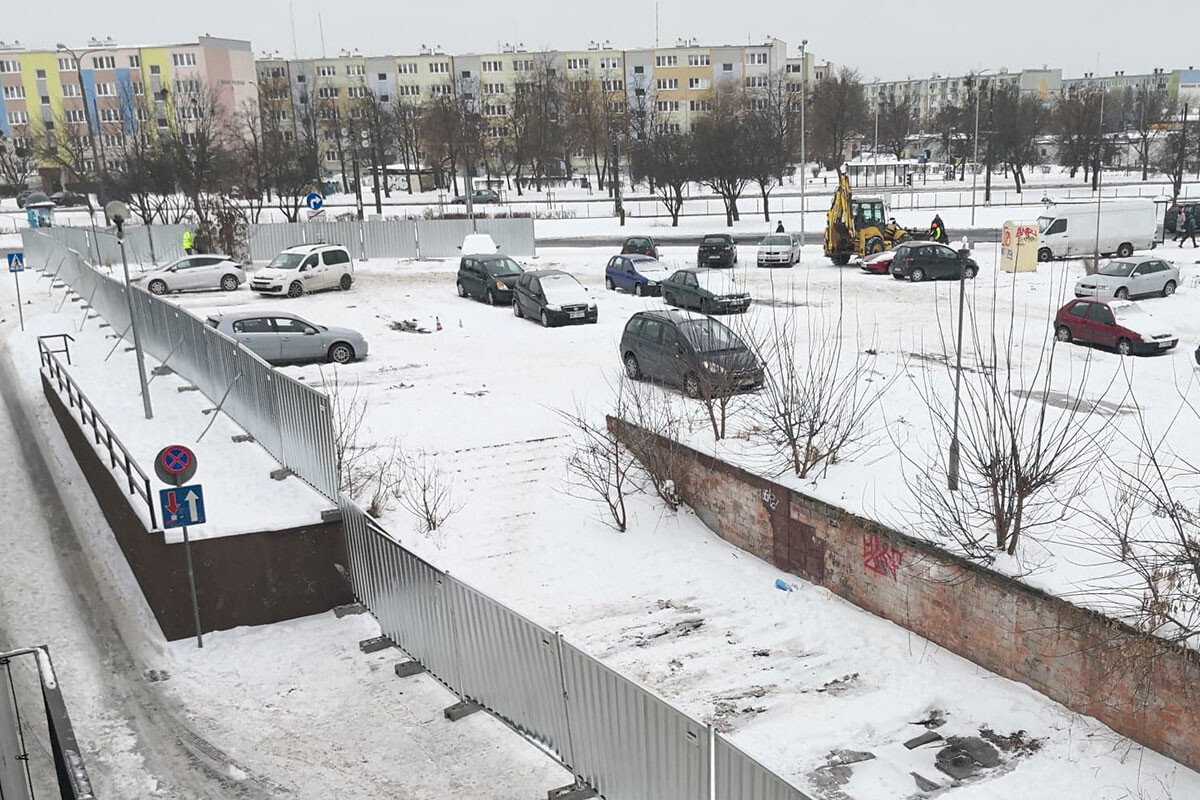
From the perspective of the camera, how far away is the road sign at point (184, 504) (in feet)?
36.1

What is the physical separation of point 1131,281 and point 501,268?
19.5m

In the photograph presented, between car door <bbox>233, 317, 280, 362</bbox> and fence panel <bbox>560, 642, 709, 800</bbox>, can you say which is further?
car door <bbox>233, 317, 280, 362</bbox>

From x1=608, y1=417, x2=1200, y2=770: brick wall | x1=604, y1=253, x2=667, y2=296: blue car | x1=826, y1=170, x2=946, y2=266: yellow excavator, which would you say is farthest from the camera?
x1=826, y1=170, x2=946, y2=266: yellow excavator

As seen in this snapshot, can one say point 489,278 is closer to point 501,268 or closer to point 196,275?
point 501,268

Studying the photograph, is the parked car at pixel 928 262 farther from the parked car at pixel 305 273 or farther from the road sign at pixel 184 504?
the road sign at pixel 184 504

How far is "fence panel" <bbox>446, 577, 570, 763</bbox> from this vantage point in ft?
27.6

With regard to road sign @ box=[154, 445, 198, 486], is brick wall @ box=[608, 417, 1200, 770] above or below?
below

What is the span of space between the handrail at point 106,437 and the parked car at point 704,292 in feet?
54.1

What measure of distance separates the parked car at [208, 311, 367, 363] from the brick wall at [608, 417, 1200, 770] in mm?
12071

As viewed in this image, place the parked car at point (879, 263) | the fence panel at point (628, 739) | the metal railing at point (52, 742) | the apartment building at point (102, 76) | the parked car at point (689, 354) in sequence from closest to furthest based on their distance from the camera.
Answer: the metal railing at point (52, 742)
the fence panel at point (628, 739)
the parked car at point (689, 354)
the parked car at point (879, 263)
the apartment building at point (102, 76)

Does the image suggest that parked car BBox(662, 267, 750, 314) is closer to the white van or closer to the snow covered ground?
A: the snow covered ground

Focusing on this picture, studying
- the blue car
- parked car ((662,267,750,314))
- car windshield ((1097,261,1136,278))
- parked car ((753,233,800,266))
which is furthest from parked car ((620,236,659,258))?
car windshield ((1097,261,1136,278))

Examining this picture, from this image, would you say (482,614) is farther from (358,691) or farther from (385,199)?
(385,199)

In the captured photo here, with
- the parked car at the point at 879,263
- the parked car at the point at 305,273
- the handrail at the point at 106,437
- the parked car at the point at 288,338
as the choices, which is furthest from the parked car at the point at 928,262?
the handrail at the point at 106,437
